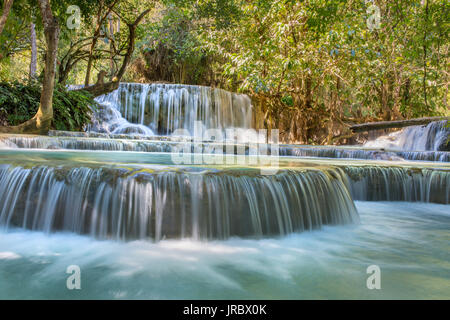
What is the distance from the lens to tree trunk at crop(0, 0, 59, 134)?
7602 mm

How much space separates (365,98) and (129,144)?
1435 centimetres

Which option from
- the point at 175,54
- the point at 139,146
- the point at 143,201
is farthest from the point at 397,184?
the point at 175,54

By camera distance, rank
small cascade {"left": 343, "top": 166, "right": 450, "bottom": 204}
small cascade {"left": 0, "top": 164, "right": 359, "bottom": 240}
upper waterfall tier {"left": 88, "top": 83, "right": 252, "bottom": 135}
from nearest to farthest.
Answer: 1. small cascade {"left": 0, "top": 164, "right": 359, "bottom": 240}
2. small cascade {"left": 343, "top": 166, "right": 450, "bottom": 204}
3. upper waterfall tier {"left": 88, "top": 83, "right": 252, "bottom": 135}

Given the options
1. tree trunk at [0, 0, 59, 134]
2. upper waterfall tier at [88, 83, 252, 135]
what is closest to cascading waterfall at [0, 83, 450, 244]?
tree trunk at [0, 0, 59, 134]

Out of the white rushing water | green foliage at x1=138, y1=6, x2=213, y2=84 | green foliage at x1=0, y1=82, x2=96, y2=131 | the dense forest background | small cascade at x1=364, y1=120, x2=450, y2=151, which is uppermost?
green foliage at x1=138, y1=6, x2=213, y2=84

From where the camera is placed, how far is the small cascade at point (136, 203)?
3.13 m

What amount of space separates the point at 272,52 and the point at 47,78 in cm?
668

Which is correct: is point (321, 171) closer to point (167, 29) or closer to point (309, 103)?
point (309, 103)

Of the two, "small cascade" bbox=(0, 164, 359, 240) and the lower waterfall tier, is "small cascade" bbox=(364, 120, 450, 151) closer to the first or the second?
the lower waterfall tier

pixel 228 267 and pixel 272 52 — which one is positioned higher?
pixel 272 52

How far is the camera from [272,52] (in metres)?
10.7

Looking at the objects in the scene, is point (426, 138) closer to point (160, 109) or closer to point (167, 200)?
point (160, 109)

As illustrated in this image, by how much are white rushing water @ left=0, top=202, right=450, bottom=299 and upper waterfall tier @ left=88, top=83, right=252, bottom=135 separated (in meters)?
10.3

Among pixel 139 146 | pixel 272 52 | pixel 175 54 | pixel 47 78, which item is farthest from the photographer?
pixel 175 54
